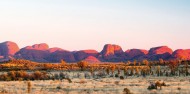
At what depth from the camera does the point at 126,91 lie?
3192cm

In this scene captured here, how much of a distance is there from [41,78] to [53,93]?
3044 centimetres

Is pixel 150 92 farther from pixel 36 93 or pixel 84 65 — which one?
pixel 84 65

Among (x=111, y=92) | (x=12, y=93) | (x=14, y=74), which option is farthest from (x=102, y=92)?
(x=14, y=74)

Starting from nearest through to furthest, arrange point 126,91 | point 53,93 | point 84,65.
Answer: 1. point 126,91
2. point 53,93
3. point 84,65

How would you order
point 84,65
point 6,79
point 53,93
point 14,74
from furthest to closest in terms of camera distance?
point 84,65 < point 14,74 < point 6,79 < point 53,93

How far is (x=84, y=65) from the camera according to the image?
10419 centimetres

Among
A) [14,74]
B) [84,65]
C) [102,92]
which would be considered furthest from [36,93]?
[84,65]

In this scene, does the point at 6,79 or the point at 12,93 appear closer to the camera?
the point at 12,93

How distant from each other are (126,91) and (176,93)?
458 centimetres

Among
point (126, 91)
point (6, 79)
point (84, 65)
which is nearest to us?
point (126, 91)

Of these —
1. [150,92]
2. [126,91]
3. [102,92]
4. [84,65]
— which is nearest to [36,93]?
[102,92]

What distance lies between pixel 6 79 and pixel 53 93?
98.0 feet

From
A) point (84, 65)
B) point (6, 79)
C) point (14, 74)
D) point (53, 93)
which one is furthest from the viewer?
point (84, 65)

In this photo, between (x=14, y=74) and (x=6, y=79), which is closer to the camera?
(x=6, y=79)
